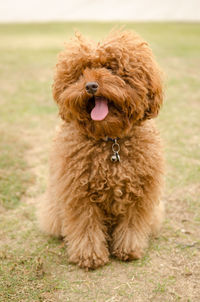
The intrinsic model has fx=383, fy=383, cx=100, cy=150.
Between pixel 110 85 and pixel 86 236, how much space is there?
4.00ft

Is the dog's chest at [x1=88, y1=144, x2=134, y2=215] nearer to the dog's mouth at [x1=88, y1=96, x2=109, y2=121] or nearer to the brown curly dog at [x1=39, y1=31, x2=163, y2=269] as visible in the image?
the brown curly dog at [x1=39, y1=31, x2=163, y2=269]

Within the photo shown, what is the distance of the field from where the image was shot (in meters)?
2.70

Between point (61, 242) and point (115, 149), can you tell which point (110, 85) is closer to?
point (115, 149)

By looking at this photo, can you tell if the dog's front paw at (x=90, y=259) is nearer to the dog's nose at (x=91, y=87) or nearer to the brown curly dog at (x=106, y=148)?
the brown curly dog at (x=106, y=148)

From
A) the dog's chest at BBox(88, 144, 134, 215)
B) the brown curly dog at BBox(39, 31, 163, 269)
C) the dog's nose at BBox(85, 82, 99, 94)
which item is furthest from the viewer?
the dog's chest at BBox(88, 144, 134, 215)

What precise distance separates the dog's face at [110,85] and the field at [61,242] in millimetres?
319

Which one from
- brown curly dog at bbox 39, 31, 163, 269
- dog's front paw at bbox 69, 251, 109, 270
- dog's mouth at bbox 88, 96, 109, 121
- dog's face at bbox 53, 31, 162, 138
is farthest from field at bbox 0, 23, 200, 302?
dog's mouth at bbox 88, 96, 109, 121

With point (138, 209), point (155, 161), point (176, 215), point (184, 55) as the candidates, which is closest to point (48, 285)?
point (138, 209)

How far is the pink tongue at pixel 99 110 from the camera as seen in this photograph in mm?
2609

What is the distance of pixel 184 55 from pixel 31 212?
8.51 m

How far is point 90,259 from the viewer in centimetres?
295
